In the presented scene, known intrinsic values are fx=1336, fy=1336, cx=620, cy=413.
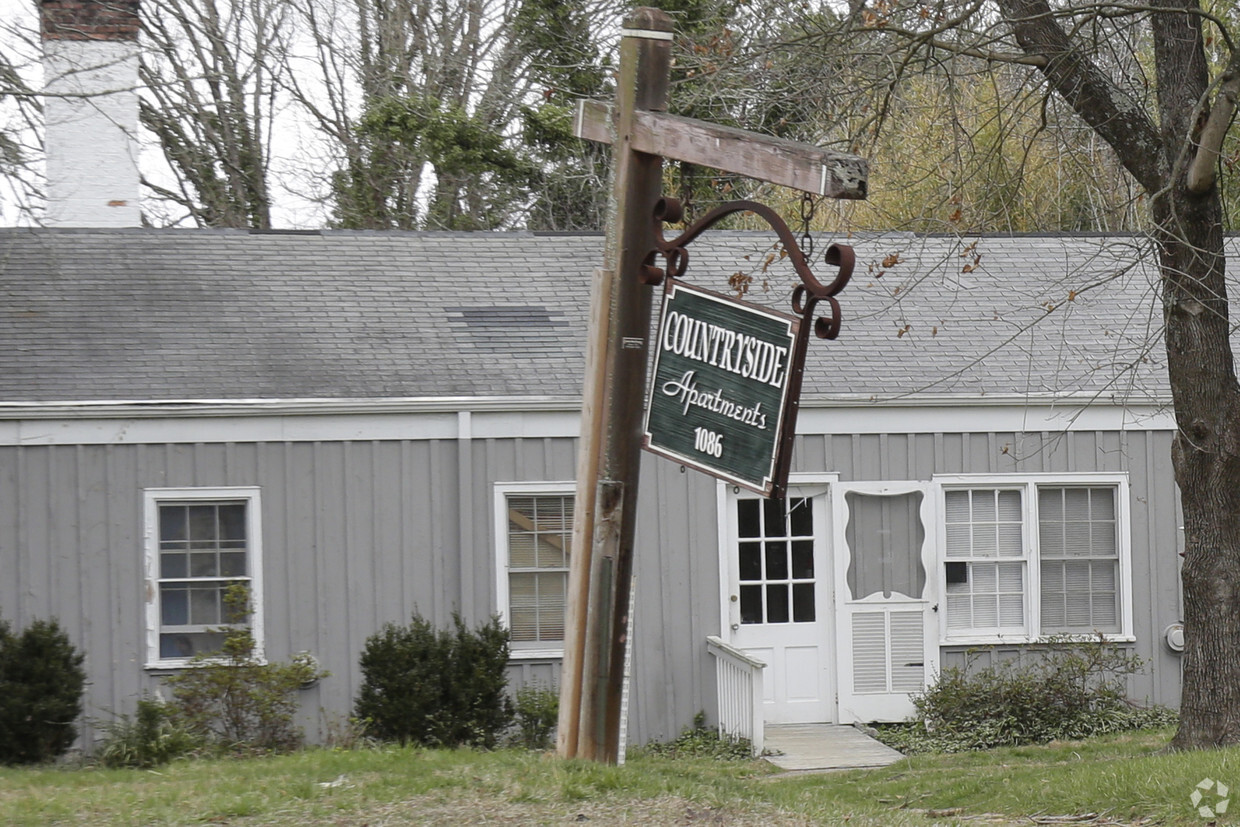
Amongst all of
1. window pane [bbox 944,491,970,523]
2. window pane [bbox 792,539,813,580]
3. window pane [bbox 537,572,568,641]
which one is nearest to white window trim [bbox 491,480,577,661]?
window pane [bbox 537,572,568,641]

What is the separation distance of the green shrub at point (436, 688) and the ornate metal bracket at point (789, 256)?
519cm

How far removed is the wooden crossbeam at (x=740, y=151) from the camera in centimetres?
524

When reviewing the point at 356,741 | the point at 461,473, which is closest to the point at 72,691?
the point at 356,741

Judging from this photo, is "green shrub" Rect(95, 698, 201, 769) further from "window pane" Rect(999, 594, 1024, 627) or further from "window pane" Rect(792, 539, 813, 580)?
"window pane" Rect(999, 594, 1024, 627)

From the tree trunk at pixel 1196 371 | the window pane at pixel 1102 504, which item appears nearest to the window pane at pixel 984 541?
the window pane at pixel 1102 504

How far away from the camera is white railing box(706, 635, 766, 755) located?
36.7 ft

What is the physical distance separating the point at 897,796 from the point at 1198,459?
118 inches

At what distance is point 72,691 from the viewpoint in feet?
33.6

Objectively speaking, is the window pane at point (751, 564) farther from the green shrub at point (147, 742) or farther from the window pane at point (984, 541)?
the green shrub at point (147, 742)

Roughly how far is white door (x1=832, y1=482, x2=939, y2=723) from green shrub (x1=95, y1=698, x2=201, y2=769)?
236 inches

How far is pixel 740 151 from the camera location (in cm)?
573

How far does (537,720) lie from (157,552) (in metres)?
3.69

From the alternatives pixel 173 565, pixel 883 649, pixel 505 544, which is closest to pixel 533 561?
pixel 505 544

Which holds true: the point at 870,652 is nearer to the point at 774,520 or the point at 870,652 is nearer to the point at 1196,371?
the point at 774,520
